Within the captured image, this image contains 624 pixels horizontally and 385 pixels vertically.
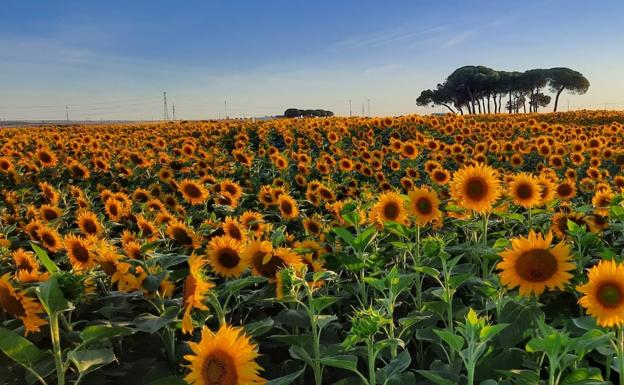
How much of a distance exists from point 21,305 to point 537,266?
2.48 m

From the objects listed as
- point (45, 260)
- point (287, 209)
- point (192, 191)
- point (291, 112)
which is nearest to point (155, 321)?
point (45, 260)

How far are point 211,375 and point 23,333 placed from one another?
131 cm

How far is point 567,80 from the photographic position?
3563 inches

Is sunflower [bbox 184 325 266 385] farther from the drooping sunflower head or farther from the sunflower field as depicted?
the drooping sunflower head

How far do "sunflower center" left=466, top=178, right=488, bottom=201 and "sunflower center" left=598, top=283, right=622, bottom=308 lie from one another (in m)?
1.90

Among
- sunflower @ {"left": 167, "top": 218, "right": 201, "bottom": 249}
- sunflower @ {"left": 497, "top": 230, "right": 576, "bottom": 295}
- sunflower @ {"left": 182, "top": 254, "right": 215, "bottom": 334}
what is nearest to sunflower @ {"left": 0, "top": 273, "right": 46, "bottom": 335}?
sunflower @ {"left": 182, "top": 254, "right": 215, "bottom": 334}

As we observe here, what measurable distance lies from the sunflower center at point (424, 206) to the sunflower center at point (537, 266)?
1.41 metres

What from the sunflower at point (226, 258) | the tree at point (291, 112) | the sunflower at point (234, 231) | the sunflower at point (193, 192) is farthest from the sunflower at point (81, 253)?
the tree at point (291, 112)

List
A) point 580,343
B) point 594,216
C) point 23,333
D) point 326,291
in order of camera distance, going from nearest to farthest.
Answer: point 580,343, point 23,333, point 326,291, point 594,216

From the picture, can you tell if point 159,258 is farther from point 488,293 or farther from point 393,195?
point 393,195

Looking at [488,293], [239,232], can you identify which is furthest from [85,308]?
[488,293]

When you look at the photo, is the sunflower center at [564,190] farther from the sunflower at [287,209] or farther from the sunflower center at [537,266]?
the sunflower center at [537,266]

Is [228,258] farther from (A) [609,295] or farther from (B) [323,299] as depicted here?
(A) [609,295]

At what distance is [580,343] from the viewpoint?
2.05 metres
